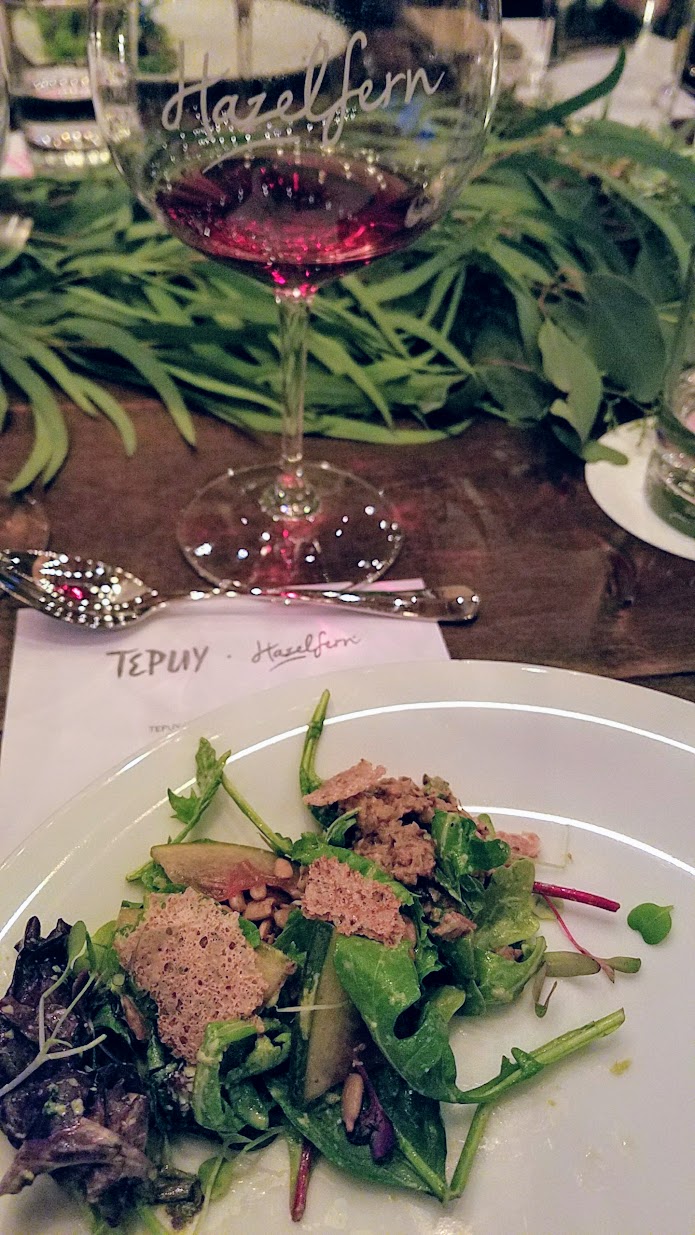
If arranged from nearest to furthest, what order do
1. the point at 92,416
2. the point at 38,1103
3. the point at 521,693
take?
the point at 38,1103 < the point at 521,693 < the point at 92,416

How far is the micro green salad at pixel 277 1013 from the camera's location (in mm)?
385

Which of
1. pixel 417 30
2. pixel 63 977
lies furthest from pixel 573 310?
pixel 63 977

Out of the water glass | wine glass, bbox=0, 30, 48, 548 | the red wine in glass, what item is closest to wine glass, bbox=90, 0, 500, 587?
the red wine in glass

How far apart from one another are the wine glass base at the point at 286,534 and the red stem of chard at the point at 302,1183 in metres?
0.40

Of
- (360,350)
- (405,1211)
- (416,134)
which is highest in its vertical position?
(416,134)

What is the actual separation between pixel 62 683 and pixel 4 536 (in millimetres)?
163

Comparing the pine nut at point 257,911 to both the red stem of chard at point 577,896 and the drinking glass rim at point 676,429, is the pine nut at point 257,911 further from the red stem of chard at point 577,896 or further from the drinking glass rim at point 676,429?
the drinking glass rim at point 676,429

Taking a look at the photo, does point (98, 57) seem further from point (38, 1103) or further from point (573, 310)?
point (38, 1103)

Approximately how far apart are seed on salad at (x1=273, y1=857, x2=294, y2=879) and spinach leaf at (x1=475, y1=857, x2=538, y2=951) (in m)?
0.10

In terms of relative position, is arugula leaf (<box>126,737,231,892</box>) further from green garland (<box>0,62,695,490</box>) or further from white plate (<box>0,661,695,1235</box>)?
green garland (<box>0,62,695,490</box>)

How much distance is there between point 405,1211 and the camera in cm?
40

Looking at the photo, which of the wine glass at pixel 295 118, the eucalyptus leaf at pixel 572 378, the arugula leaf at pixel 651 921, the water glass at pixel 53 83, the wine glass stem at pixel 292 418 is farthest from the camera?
the water glass at pixel 53 83

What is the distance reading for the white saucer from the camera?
2.51 feet

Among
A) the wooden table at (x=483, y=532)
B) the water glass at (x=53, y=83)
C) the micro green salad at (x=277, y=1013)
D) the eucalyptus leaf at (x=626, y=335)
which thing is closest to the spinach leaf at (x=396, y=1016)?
the micro green salad at (x=277, y=1013)
